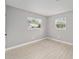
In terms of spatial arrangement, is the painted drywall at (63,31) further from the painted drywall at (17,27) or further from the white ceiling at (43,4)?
the painted drywall at (17,27)

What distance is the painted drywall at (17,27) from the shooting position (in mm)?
3300

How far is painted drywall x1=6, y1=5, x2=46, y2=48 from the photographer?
330cm

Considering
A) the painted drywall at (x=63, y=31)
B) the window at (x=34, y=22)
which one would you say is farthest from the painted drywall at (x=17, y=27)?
the painted drywall at (x=63, y=31)

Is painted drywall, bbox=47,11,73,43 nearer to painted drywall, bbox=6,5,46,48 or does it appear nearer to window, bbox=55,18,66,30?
window, bbox=55,18,66,30

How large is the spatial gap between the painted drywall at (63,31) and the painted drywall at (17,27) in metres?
1.77

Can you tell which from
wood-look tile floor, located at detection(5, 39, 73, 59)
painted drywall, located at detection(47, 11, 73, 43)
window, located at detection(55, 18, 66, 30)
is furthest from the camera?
window, located at detection(55, 18, 66, 30)

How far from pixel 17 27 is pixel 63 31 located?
3.21 m

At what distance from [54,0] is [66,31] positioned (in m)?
2.61

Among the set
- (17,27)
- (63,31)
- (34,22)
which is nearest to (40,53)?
(17,27)

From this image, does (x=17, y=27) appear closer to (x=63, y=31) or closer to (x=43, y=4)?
(x=43, y=4)

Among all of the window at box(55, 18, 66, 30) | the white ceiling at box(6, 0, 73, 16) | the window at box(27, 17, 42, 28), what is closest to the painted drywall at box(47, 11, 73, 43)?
the window at box(55, 18, 66, 30)

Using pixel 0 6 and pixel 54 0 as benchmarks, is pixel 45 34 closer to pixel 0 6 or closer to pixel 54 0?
pixel 54 0

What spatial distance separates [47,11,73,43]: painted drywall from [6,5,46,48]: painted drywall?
1.77m
